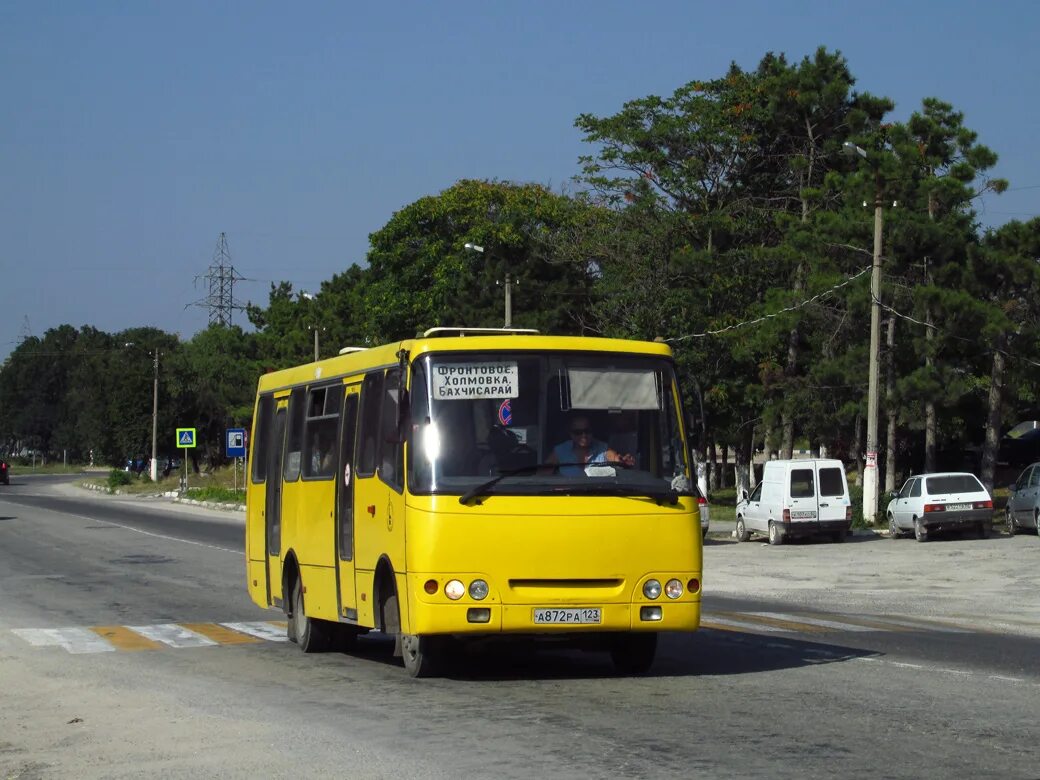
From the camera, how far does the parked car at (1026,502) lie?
118 feet

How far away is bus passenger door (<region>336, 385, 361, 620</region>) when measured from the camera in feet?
44.3

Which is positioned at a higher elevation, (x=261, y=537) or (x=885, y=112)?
(x=885, y=112)

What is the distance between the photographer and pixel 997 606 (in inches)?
872

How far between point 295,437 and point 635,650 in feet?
15.5

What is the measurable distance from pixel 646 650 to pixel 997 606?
1115 cm

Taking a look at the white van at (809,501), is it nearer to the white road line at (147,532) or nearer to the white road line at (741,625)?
the white road line at (147,532)

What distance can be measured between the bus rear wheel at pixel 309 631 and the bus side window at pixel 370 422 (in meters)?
2.51

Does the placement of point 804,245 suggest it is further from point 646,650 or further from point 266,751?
point 266,751

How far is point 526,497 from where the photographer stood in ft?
38.3

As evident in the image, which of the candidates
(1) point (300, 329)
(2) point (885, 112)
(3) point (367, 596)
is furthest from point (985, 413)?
(1) point (300, 329)

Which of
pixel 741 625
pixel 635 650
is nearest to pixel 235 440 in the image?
pixel 741 625

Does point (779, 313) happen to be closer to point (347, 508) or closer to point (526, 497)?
point (347, 508)

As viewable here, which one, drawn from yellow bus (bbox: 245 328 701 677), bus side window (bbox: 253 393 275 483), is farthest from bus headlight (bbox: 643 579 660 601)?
bus side window (bbox: 253 393 275 483)

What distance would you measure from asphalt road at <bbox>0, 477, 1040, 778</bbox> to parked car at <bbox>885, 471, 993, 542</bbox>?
40.8 ft
